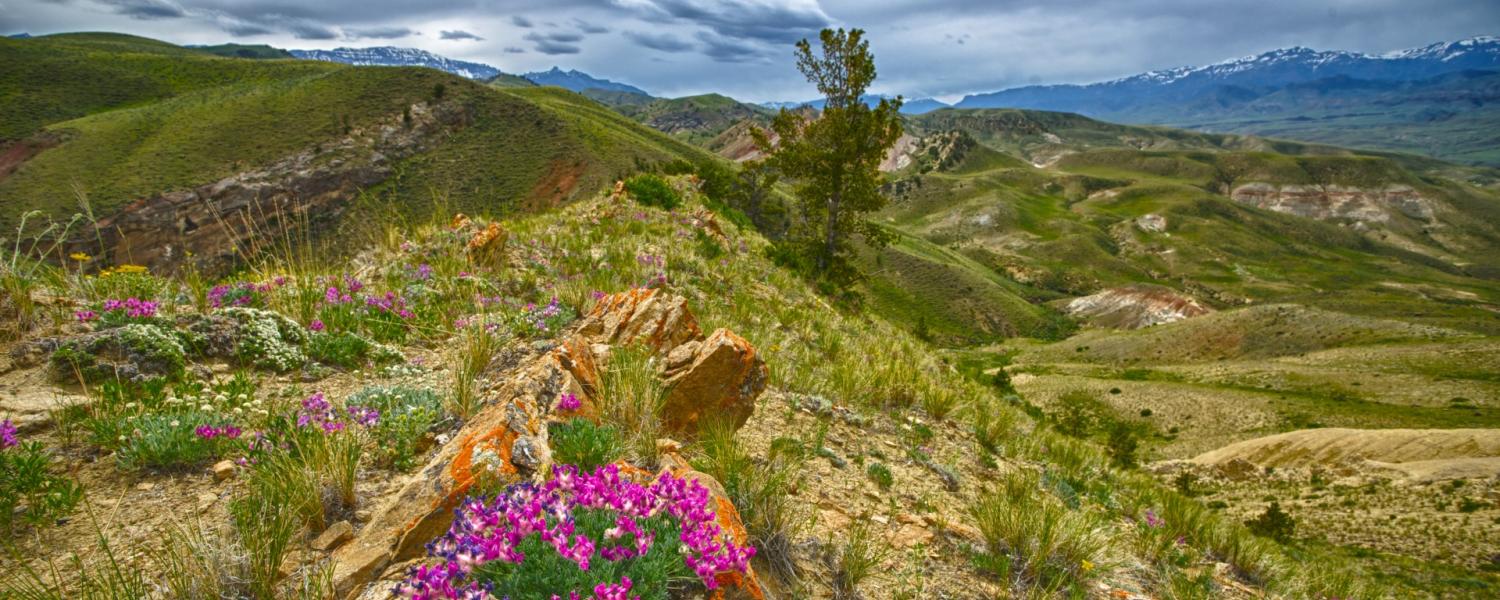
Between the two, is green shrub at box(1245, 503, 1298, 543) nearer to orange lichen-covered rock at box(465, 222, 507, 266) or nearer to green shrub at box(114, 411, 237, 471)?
orange lichen-covered rock at box(465, 222, 507, 266)

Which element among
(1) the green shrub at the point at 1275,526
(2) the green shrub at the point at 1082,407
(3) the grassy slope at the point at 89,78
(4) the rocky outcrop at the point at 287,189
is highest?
(3) the grassy slope at the point at 89,78

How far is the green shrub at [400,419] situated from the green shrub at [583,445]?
1.19m

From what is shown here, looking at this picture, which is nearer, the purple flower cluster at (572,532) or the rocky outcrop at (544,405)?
the purple flower cluster at (572,532)

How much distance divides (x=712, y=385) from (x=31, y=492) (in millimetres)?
4496

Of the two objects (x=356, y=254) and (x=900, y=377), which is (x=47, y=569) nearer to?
(x=900, y=377)

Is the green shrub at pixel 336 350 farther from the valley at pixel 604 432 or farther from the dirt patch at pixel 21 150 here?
the dirt patch at pixel 21 150

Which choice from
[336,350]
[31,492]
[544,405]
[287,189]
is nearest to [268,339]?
[336,350]

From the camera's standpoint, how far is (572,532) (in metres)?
2.61

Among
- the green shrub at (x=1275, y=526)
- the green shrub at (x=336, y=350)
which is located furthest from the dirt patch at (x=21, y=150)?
the green shrub at (x=1275, y=526)

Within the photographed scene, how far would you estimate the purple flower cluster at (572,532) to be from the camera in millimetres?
2389

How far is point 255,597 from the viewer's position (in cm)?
287

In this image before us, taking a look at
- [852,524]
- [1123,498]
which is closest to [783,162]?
[1123,498]

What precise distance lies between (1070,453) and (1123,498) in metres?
1.11

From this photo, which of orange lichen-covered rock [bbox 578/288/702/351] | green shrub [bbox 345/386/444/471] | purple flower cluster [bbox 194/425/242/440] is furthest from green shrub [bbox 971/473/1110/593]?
purple flower cluster [bbox 194/425/242/440]
